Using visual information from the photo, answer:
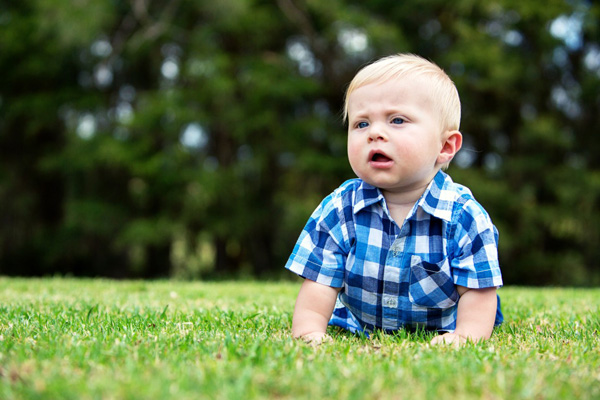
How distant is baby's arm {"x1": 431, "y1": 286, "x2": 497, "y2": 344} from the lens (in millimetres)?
2598

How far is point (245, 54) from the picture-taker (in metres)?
13.7

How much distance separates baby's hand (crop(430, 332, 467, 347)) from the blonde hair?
92cm

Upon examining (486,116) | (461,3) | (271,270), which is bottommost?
(271,270)

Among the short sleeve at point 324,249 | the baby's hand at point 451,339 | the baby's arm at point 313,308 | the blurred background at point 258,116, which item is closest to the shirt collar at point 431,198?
the short sleeve at point 324,249

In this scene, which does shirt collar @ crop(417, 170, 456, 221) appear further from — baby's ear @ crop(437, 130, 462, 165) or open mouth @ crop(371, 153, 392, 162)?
open mouth @ crop(371, 153, 392, 162)

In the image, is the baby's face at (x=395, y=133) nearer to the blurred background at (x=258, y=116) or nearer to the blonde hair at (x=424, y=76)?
the blonde hair at (x=424, y=76)

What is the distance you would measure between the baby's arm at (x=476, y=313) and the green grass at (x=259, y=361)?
9 centimetres

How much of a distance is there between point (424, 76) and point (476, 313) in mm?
1058

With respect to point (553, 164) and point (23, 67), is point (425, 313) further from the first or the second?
point (23, 67)

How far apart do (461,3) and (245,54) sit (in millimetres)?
4796

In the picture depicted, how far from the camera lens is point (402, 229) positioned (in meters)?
2.68

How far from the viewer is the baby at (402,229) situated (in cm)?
261

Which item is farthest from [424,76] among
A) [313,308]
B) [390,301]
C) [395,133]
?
[313,308]

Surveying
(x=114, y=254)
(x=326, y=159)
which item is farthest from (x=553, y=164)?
(x=114, y=254)
